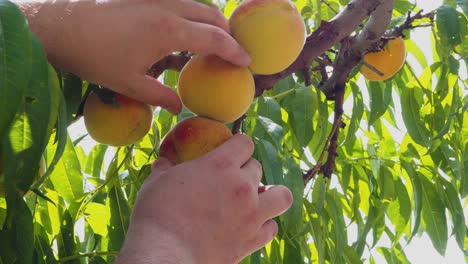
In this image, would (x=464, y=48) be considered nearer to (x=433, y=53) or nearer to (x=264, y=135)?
(x=433, y=53)

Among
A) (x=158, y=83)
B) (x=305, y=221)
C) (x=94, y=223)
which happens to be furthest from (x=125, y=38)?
(x=305, y=221)

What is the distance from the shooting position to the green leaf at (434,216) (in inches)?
58.7

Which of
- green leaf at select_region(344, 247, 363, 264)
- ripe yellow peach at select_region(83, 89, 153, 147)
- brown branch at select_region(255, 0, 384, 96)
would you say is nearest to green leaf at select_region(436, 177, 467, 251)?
green leaf at select_region(344, 247, 363, 264)

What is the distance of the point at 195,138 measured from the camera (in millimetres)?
891

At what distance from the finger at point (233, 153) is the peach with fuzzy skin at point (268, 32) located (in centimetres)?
10

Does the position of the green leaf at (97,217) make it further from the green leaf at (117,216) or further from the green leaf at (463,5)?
the green leaf at (463,5)

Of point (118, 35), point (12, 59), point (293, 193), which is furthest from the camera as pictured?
point (293, 193)

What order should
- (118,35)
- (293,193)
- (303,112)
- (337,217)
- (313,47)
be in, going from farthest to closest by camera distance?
(337,217), (303,112), (293,193), (313,47), (118,35)

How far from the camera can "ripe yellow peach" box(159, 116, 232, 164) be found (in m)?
0.89

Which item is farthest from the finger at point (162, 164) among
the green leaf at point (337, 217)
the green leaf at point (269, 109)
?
the green leaf at point (337, 217)

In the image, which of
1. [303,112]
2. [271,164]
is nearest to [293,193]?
[271,164]

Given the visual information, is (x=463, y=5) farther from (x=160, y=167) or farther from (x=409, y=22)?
(x=160, y=167)

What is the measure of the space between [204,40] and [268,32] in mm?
112

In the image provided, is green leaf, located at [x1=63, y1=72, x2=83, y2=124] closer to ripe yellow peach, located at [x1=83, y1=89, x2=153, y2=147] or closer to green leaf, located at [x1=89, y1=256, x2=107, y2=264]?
ripe yellow peach, located at [x1=83, y1=89, x2=153, y2=147]
